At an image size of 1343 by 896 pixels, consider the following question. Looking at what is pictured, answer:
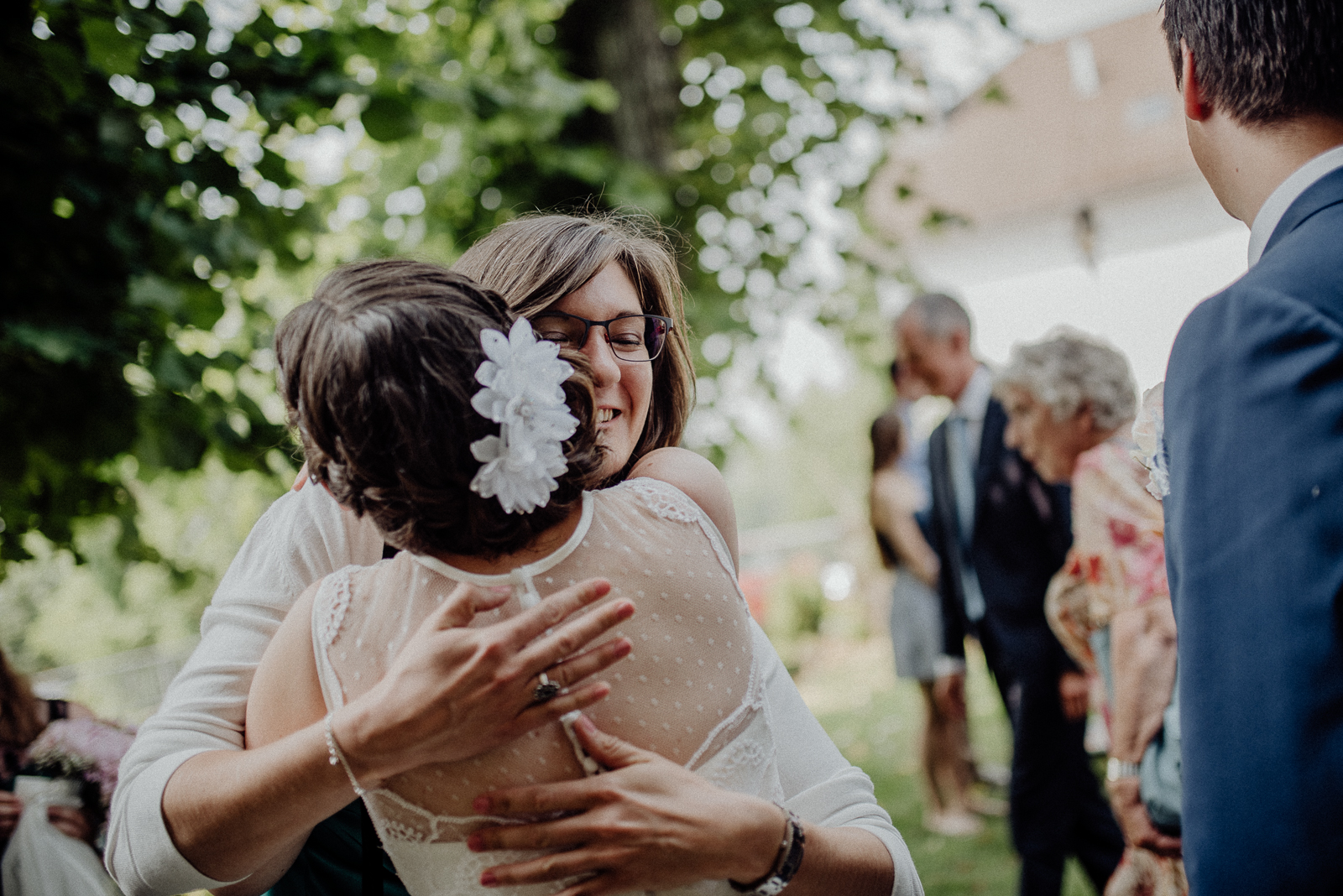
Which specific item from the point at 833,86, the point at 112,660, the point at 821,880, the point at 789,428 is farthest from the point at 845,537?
the point at 821,880

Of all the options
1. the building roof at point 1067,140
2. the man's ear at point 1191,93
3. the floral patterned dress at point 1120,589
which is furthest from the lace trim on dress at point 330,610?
the building roof at point 1067,140

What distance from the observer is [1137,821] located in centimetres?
261

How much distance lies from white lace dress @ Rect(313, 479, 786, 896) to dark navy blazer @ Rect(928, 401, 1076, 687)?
2.92 metres

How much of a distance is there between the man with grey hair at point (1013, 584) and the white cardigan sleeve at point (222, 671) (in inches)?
122

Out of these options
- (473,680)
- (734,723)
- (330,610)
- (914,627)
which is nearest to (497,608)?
(473,680)

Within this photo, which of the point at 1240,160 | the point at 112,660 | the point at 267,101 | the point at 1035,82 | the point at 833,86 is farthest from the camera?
the point at 1035,82

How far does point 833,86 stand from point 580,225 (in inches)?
233

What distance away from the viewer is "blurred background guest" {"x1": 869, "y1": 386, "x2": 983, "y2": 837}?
559 cm

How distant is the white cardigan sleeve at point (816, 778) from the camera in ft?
4.93

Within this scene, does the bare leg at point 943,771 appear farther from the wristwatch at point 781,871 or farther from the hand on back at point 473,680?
the hand on back at point 473,680

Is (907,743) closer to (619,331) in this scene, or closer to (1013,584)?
(1013,584)

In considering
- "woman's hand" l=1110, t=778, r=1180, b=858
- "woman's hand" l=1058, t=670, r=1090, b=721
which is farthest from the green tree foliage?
"woman's hand" l=1058, t=670, r=1090, b=721

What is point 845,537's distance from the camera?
47.5ft

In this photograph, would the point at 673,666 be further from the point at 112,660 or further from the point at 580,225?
the point at 112,660
